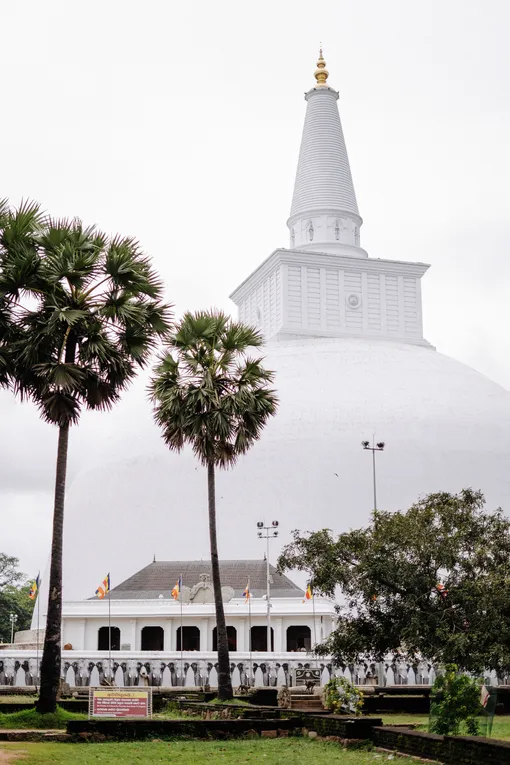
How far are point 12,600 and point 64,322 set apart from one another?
62.7 metres

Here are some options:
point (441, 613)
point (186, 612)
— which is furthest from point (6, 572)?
point (441, 613)

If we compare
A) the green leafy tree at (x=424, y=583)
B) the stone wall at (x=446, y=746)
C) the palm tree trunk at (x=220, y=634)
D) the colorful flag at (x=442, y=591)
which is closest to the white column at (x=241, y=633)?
the green leafy tree at (x=424, y=583)

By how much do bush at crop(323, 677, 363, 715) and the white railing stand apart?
11135 millimetres

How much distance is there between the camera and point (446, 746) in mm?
15703

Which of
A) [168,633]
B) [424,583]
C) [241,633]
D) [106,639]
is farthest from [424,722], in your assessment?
[106,639]

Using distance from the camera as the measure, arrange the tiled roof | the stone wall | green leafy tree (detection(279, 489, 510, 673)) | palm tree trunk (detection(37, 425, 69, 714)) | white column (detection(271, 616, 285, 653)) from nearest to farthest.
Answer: the stone wall
palm tree trunk (detection(37, 425, 69, 714))
green leafy tree (detection(279, 489, 510, 673))
white column (detection(271, 616, 285, 653))
the tiled roof

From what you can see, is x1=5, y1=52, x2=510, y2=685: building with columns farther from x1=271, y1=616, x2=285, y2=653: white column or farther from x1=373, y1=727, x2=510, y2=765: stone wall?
x1=373, y1=727, x2=510, y2=765: stone wall

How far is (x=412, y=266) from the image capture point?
6756 cm

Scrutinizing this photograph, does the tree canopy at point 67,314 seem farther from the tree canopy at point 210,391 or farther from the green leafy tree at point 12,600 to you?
the green leafy tree at point 12,600

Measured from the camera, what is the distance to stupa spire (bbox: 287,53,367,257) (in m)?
66.2

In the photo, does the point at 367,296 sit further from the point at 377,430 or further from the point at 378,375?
the point at 377,430

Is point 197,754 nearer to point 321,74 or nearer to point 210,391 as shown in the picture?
point 210,391

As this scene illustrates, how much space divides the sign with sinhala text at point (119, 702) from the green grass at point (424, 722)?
5207 mm

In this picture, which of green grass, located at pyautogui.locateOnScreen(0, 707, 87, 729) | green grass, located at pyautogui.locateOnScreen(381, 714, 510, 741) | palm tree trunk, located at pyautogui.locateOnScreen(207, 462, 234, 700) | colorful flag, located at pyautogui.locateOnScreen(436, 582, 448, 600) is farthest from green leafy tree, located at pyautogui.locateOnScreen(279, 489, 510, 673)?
green grass, located at pyautogui.locateOnScreen(0, 707, 87, 729)
